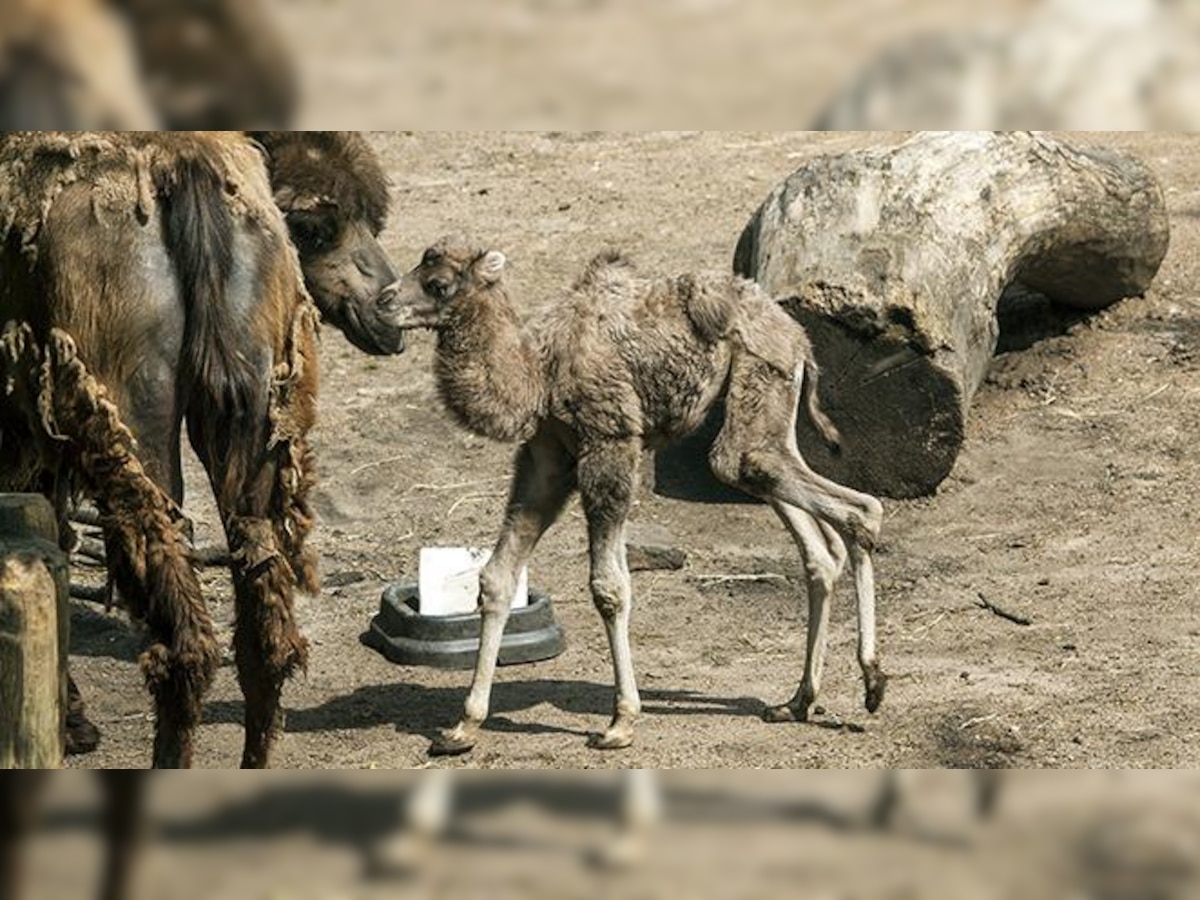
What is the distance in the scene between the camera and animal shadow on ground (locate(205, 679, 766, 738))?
697 cm

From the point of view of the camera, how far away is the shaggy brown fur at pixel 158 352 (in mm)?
5273

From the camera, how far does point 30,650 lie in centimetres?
268

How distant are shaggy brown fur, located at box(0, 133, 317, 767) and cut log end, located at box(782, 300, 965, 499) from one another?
3084 millimetres

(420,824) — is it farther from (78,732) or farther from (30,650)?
(78,732)

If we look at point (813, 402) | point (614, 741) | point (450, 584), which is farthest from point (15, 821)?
point (450, 584)

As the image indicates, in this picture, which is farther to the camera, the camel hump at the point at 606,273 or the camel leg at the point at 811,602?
the camel hump at the point at 606,273

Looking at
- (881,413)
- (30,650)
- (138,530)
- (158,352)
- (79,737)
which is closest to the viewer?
(30,650)

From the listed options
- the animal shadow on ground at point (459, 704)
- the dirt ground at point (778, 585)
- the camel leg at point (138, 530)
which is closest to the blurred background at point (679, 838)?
the camel leg at point (138, 530)

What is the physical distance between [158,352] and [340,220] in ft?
4.81

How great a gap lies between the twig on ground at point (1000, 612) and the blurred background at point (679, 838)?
22.3 ft

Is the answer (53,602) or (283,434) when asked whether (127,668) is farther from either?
(53,602)

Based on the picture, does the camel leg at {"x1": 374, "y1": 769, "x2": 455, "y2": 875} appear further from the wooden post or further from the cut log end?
the cut log end

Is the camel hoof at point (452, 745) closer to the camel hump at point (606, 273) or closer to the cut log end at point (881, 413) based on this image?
the camel hump at point (606, 273)

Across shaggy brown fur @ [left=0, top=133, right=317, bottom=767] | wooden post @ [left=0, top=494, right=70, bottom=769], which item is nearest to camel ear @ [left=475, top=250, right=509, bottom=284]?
shaggy brown fur @ [left=0, top=133, right=317, bottom=767]
